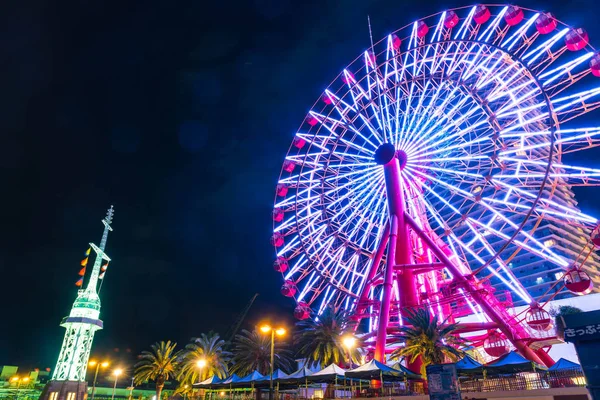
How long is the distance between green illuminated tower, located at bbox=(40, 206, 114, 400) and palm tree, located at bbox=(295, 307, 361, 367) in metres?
38.3

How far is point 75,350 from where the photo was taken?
5872 centimetres

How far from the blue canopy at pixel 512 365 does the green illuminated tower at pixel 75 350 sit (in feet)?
176

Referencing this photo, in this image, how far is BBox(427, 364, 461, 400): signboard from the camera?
14383 mm

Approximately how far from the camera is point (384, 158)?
33781 millimetres

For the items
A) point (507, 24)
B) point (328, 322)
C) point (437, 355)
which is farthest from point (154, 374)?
point (507, 24)

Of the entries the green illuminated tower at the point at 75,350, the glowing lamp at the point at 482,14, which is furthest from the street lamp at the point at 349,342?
the green illuminated tower at the point at 75,350

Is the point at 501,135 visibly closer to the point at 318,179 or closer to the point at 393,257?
the point at 393,257

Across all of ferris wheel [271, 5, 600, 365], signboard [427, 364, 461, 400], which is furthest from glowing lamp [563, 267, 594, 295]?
signboard [427, 364, 461, 400]

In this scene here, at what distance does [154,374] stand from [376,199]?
33468mm

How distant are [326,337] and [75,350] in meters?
43.9

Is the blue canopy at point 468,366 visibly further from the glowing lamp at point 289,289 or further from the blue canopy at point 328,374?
the glowing lamp at point 289,289

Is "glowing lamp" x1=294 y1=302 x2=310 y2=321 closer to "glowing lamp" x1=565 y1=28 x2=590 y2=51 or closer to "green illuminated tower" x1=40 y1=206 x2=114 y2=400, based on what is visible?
"glowing lamp" x1=565 y1=28 x2=590 y2=51

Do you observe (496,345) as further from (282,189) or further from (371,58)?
(371,58)

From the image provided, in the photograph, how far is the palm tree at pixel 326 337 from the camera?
110 feet
